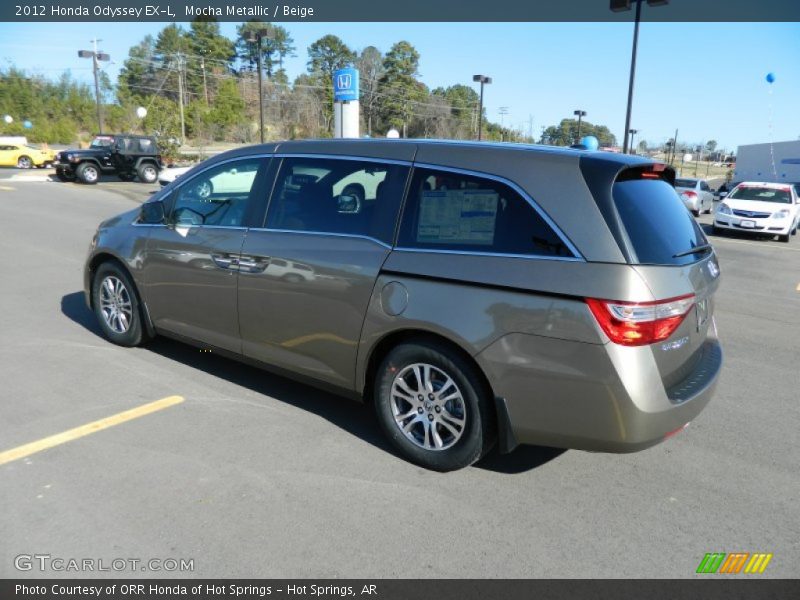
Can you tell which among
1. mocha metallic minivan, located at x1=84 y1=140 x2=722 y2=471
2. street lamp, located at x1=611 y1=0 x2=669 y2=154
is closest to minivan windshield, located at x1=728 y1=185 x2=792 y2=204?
street lamp, located at x1=611 y1=0 x2=669 y2=154

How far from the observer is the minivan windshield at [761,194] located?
16969mm

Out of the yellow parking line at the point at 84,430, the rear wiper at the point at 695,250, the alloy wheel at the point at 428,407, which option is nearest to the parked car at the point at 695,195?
the rear wiper at the point at 695,250

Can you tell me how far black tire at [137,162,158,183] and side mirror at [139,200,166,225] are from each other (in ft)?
72.2

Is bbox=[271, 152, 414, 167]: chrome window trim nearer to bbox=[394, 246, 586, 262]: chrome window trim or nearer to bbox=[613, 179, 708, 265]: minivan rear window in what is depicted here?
bbox=[394, 246, 586, 262]: chrome window trim

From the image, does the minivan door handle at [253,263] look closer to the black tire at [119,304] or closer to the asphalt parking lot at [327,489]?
the asphalt parking lot at [327,489]

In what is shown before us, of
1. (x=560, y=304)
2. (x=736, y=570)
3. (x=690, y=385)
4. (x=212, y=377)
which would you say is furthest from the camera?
(x=212, y=377)

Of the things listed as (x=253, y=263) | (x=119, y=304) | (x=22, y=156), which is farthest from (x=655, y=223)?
(x=22, y=156)

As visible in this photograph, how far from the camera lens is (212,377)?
15.0ft

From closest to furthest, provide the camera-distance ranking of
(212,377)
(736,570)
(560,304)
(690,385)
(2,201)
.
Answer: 1. (736,570)
2. (560,304)
3. (690,385)
4. (212,377)
5. (2,201)

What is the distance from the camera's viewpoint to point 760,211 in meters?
15.8

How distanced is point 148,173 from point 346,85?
10.4 m
